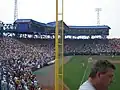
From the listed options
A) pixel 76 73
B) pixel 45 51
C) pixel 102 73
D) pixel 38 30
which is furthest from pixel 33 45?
pixel 102 73

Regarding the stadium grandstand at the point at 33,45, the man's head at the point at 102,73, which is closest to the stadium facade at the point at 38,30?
the stadium grandstand at the point at 33,45

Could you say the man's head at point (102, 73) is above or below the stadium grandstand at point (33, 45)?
above

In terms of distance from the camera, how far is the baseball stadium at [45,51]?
6488 mm

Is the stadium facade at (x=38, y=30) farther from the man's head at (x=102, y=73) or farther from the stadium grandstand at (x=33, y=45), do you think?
the man's head at (x=102, y=73)

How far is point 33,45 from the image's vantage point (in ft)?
30.8

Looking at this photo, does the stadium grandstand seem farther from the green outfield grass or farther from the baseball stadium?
the green outfield grass

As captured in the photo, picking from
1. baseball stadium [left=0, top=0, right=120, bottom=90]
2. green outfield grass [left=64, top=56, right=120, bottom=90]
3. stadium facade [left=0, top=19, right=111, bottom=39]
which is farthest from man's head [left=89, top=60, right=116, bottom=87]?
green outfield grass [left=64, top=56, right=120, bottom=90]

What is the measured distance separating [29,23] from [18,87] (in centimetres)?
245

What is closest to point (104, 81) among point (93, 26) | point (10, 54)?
point (10, 54)

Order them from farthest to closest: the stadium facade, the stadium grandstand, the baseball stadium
Result: the stadium facade
the stadium grandstand
the baseball stadium

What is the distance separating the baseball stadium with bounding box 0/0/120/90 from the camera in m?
6.49

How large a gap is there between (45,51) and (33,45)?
0.46 m

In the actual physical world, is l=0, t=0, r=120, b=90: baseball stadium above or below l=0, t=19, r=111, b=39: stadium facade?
below

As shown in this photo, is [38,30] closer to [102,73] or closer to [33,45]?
[33,45]
